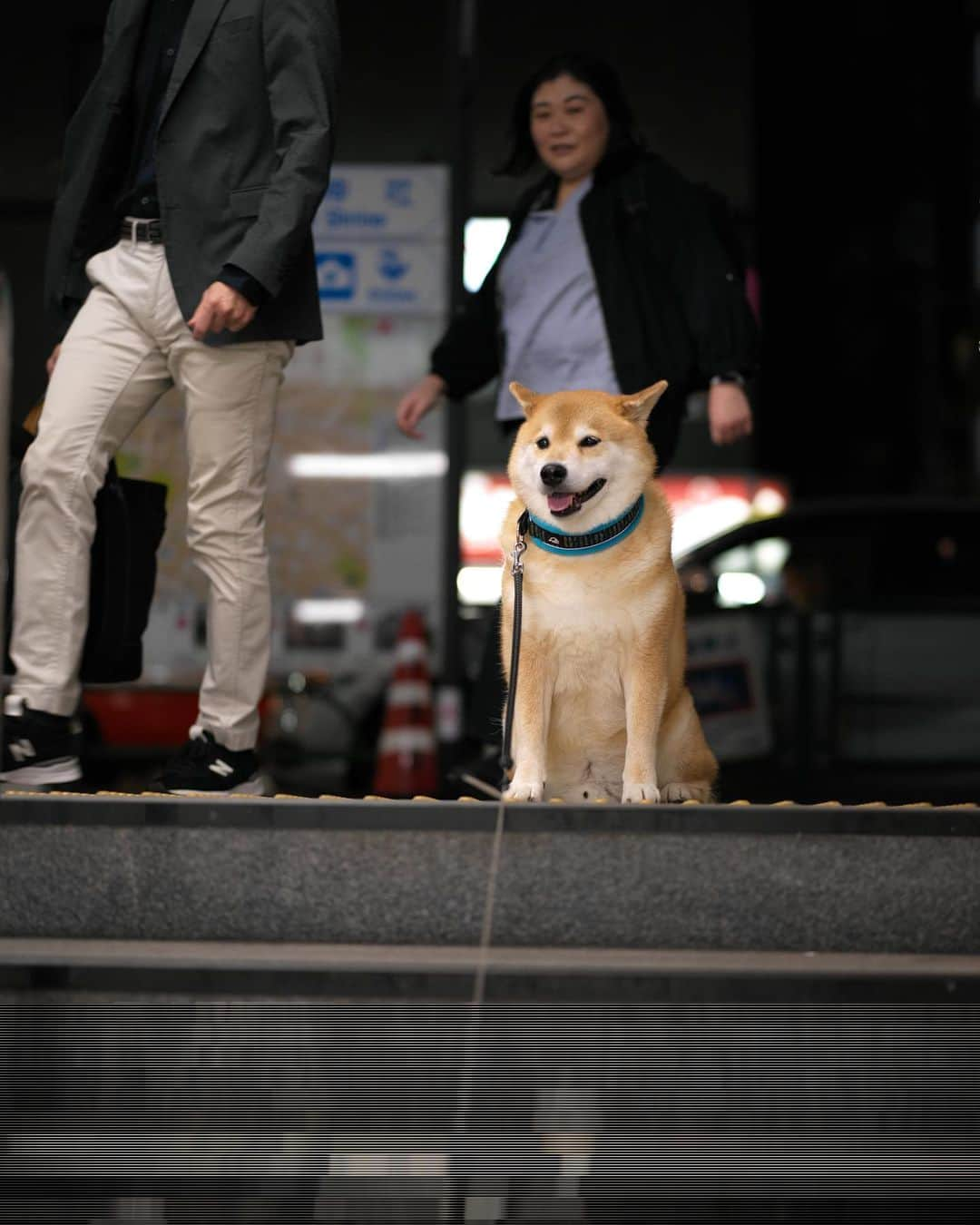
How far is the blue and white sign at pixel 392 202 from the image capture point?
299 inches

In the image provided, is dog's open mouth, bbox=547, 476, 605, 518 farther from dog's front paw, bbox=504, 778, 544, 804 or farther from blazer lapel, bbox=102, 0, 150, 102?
blazer lapel, bbox=102, 0, 150, 102

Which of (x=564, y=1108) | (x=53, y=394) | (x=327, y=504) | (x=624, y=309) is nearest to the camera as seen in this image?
(x=564, y=1108)

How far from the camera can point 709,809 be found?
312 cm

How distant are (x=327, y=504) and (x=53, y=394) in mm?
4160

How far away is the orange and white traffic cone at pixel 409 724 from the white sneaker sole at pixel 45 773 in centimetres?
421

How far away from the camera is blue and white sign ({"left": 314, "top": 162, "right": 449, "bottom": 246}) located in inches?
299

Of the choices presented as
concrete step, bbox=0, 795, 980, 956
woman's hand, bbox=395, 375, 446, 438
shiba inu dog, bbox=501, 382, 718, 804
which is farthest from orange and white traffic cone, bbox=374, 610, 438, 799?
concrete step, bbox=0, 795, 980, 956

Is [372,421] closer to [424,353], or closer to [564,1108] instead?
[424,353]

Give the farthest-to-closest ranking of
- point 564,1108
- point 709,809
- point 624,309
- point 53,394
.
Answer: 1. point 624,309
2. point 53,394
3. point 709,809
4. point 564,1108

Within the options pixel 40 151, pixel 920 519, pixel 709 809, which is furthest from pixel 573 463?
pixel 40 151

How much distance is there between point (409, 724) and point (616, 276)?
411 centimetres

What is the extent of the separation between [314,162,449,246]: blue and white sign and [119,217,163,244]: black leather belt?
12.5 ft

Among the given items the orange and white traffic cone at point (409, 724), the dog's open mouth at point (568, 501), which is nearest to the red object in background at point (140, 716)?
the orange and white traffic cone at point (409, 724)

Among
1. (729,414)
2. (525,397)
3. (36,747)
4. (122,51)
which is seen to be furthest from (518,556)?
(122,51)
